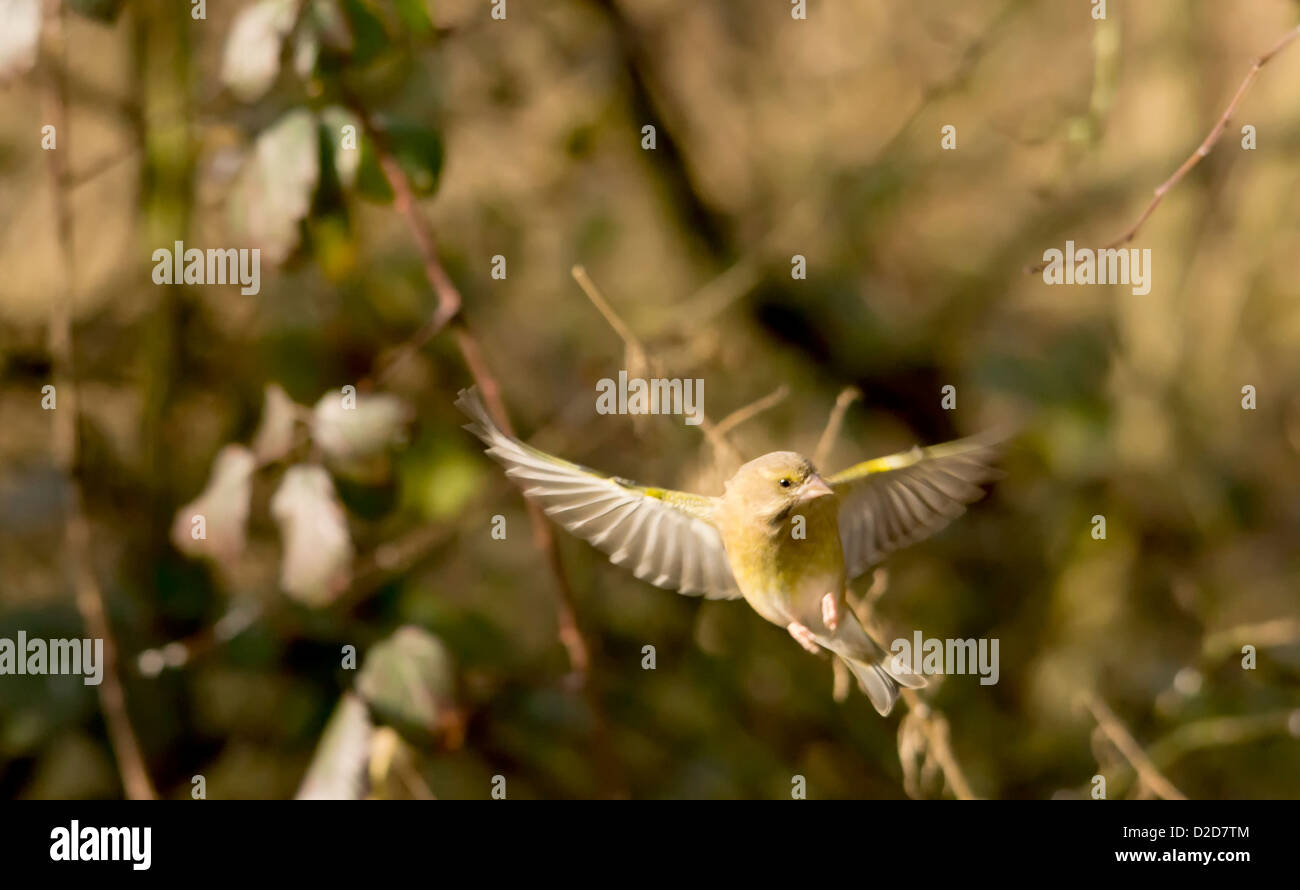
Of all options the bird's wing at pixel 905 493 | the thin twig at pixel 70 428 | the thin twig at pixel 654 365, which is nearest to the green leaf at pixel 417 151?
the thin twig at pixel 654 365

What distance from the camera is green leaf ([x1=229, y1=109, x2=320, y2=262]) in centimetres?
168

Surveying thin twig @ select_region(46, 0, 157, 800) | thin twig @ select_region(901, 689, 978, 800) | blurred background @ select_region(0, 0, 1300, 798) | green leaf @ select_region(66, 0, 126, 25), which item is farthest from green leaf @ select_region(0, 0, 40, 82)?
thin twig @ select_region(901, 689, 978, 800)

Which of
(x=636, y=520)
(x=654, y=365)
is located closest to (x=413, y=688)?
(x=636, y=520)

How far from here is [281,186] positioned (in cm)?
168

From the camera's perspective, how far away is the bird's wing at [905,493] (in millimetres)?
1404

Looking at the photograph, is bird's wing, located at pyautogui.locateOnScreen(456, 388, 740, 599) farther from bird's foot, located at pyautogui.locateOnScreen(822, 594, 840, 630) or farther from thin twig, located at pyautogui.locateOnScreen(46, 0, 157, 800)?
thin twig, located at pyautogui.locateOnScreen(46, 0, 157, 800)

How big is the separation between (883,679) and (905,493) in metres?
0.26

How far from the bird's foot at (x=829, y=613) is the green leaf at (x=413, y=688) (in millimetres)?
614

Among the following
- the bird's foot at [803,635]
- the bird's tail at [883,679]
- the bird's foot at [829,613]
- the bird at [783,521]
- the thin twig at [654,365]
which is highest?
the thin twig at [654,365]

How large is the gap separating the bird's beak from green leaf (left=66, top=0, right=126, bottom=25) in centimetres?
113

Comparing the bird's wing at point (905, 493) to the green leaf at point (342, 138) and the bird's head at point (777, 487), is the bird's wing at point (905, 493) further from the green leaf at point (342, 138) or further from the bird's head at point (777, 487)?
the green leaf at point (342, 138)

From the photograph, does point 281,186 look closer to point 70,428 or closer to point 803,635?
point 70,428
